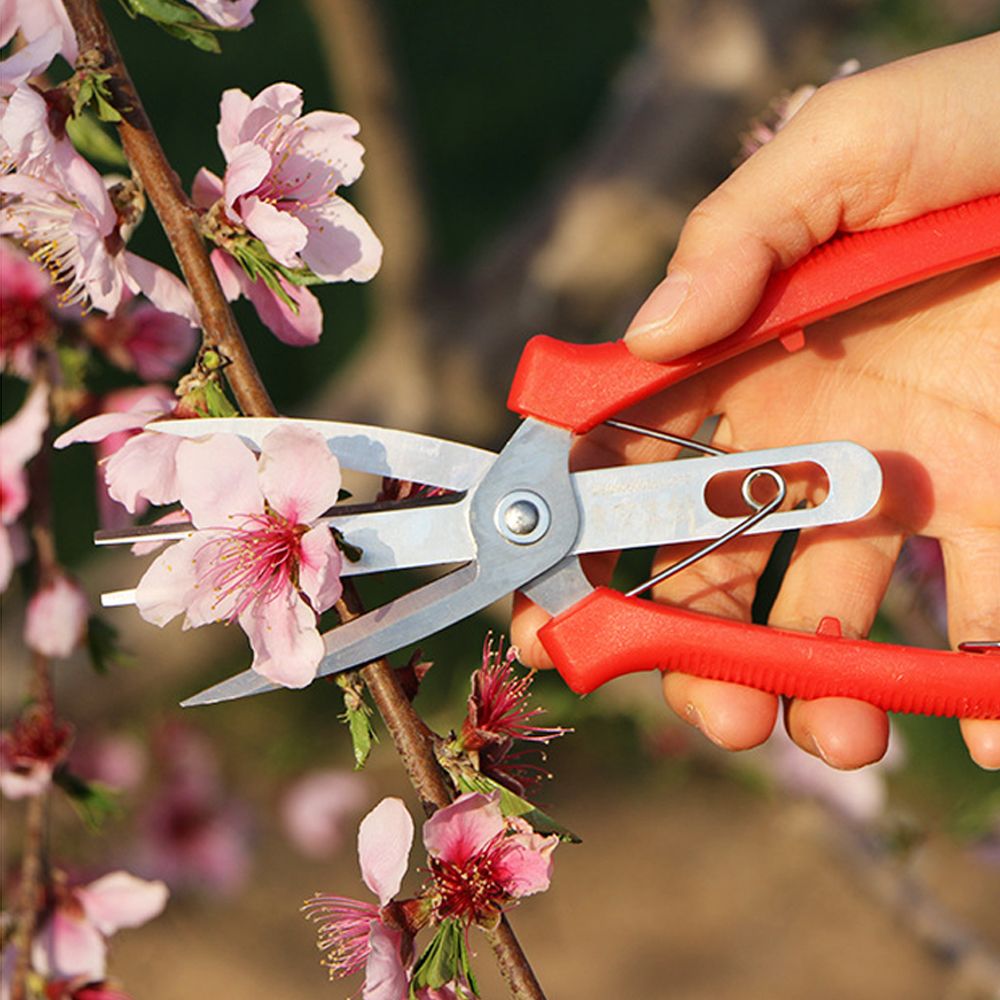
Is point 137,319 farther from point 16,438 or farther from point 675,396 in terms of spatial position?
point 675,396

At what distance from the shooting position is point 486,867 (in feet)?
4.02

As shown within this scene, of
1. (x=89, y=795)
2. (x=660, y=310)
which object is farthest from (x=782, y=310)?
(x=89, y=795)

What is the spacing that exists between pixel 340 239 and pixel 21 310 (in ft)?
1.76

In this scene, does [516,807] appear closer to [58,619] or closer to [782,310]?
[782,310]

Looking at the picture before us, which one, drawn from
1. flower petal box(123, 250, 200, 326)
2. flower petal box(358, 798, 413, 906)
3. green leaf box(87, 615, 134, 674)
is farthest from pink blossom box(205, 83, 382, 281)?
green leaf box(87, 615, 134, 674)

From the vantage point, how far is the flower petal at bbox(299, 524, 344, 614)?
121cm

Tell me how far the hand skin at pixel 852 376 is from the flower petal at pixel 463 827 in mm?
396

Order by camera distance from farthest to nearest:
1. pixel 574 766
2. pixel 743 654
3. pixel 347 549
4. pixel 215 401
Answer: pixel 574 766, pixel 743 654, pixel 347 549, pixel 215 401

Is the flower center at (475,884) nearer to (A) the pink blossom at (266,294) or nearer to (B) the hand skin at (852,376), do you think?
(B) the hand skin at (852,376)

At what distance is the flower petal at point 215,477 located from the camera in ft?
3.95

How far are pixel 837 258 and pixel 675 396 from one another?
0.32 metres

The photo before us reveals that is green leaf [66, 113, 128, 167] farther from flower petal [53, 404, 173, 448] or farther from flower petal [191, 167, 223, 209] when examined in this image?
flower petal [53, 404, 173, 448]

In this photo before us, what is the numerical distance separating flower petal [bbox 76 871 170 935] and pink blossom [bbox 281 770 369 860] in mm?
1575

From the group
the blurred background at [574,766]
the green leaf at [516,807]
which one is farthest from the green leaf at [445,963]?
the blurred background at [574,766]
